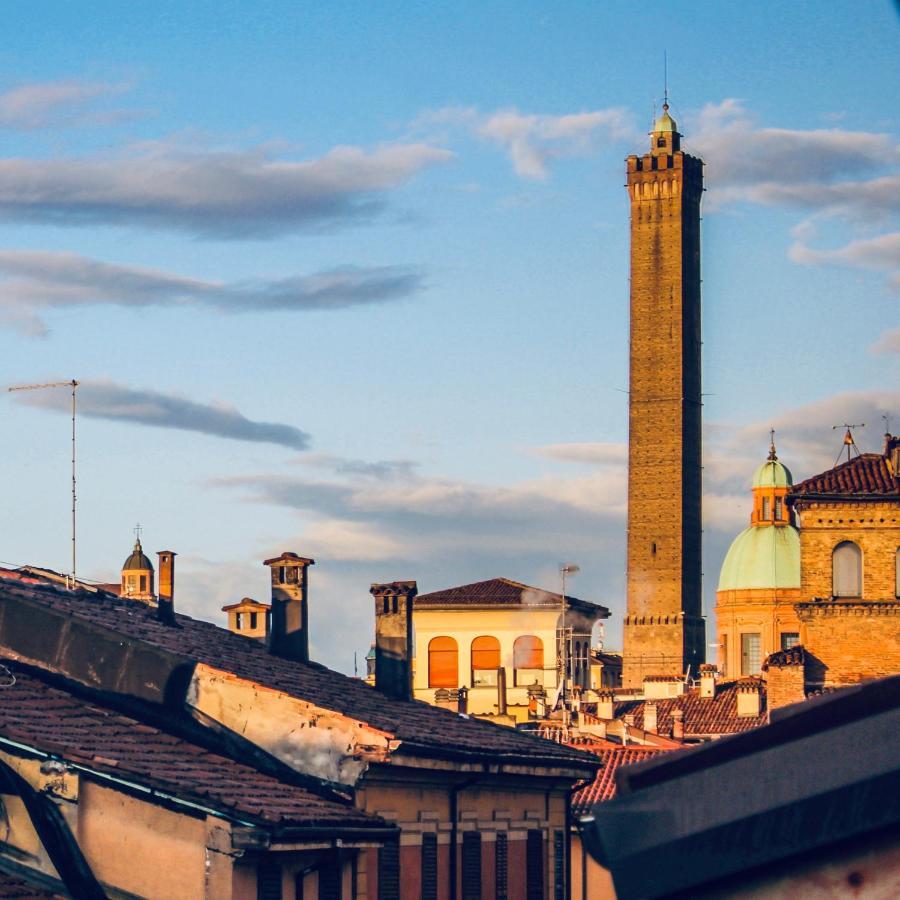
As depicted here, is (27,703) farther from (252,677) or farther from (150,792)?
(252,677)

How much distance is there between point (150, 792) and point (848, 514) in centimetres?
5272

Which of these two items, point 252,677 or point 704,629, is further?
point 704,629

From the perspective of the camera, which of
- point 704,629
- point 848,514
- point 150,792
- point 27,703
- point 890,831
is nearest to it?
point 890,831

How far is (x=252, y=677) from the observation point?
2434cm

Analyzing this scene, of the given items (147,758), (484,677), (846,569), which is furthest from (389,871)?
(484,677)

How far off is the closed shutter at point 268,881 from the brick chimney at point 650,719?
46554 millimetres

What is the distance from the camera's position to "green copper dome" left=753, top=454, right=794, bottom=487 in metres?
123

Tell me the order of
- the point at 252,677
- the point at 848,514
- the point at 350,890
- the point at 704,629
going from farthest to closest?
the point at 704,629, the point at 848,514, the point at 252,677, the point at 350,890

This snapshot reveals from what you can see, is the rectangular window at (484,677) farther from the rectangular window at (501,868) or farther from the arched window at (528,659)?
the rectangular window at (501,868)

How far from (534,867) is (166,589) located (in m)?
6.32

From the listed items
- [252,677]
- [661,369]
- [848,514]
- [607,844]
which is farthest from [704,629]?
[607,844]

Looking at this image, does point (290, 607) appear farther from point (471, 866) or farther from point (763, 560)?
point (763, 560)

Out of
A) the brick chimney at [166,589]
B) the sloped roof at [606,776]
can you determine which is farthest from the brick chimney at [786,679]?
Answer: the brick chimney at [166,589]

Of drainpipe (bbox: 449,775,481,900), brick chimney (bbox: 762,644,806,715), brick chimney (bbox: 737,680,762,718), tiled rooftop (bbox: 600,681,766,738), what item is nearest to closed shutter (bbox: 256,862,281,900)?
drainpipe (bbox: 449,775,481,900)
